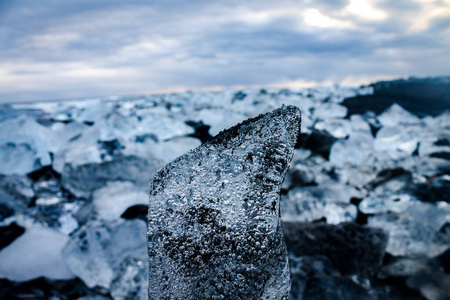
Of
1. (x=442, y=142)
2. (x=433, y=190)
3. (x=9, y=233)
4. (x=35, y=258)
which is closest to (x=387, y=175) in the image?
(x=433, y=190)

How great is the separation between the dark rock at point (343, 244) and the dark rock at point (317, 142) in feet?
6.52

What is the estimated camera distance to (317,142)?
4.05 metres

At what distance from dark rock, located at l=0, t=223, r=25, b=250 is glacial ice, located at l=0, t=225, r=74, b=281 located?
9 centimetres

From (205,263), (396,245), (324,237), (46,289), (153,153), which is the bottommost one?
(46,289)

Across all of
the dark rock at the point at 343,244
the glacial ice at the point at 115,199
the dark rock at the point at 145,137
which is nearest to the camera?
the dark rock at the point at 343,244

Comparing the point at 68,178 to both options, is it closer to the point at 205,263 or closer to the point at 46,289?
the point at 46,289

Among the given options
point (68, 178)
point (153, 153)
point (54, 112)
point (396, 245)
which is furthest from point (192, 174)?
point (54, 112)

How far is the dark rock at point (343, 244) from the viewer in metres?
1.75

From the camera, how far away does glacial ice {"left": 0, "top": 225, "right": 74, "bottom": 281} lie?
6.73 ft

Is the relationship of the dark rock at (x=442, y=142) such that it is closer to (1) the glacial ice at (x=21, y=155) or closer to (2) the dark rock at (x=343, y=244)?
(2) the dark rock at (x=343, y=244)

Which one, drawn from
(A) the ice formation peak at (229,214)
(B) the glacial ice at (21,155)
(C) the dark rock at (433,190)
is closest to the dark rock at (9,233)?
(B) the glacial ice at (21,155)

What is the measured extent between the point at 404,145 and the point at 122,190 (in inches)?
153

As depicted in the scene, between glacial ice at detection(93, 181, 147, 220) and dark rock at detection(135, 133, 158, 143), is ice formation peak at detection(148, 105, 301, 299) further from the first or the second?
dark rock at detection(135, 133, 158, 143)

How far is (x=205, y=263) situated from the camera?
63 centimetres
